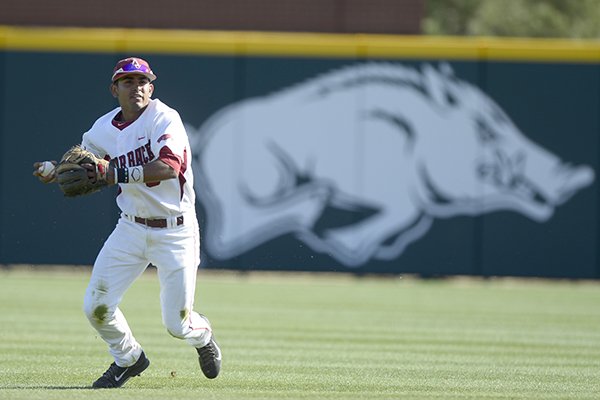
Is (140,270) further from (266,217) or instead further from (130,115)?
(266,217)

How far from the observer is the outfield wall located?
18.1m

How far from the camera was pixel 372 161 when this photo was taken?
59.7 ft

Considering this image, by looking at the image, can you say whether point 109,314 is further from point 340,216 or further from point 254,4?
point 254,4

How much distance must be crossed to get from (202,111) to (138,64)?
34.8 ft

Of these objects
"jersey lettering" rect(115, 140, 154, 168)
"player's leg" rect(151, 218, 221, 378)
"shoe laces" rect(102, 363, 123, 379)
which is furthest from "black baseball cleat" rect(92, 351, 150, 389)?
"jersey lettering" rect(115, 140, 154, 168)

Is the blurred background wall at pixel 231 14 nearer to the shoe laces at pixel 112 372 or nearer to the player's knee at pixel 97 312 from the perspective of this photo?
the shoe laces at pixel 112 372

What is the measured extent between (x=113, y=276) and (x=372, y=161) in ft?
35.7

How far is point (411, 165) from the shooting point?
1825 cm

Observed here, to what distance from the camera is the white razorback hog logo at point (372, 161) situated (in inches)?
712

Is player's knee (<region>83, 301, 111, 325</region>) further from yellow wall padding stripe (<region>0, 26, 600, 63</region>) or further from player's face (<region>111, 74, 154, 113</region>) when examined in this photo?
yellow wall padding stripe (<region>0, 26, 600, 63</region>)

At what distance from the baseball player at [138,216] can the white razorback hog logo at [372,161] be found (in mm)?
10269

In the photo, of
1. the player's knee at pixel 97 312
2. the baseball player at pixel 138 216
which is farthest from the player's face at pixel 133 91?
the player's knee at pixel 97 312

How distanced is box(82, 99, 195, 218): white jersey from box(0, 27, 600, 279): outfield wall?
1020cm

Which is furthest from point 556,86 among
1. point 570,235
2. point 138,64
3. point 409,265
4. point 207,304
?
point 138,64
